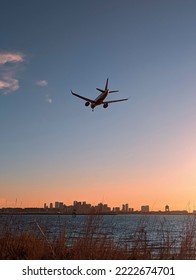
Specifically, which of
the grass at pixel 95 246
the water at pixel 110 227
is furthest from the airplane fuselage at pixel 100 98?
the grass at pixel 95 246

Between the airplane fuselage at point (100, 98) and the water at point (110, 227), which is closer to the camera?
the water at point (110, 227)

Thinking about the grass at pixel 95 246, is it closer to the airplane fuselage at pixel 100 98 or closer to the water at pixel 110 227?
the water at pixel 110 227

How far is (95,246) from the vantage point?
799cm

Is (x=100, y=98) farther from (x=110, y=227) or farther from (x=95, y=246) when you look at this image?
(x=95, y=246)

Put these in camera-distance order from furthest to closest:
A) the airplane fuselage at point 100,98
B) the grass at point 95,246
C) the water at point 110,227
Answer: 1. the airplane fuselage at point 100,98
2. the water at point 110,227
3. the grass at point 95,246

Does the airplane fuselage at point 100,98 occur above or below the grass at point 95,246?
above

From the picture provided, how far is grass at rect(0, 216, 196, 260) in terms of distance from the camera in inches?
310

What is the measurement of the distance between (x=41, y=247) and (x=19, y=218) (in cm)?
269

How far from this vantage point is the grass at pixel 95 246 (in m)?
7.86

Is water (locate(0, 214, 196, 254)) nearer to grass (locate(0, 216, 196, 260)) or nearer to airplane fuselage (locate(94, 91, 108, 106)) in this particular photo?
grass (locate(0, 216, 196, 260))

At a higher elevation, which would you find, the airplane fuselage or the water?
the airplane fuselage

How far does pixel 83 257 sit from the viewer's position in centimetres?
759

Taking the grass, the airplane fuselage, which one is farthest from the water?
the airplane fuselage
